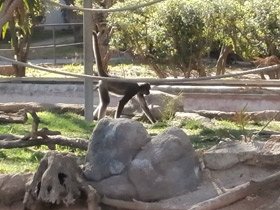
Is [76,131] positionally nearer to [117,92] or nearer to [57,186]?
[117,92]

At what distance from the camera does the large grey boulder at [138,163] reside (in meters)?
6.32

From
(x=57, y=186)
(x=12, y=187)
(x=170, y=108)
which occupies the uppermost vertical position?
(x=57, y=186)

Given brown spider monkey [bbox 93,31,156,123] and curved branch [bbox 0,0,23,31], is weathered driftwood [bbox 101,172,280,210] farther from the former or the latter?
brown spider monkey [bbox 93,31,156,123]

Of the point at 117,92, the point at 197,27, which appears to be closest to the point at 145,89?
the point at 117,92

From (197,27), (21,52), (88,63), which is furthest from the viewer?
(21,52)

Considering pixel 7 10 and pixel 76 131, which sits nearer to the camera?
pixel 7 10

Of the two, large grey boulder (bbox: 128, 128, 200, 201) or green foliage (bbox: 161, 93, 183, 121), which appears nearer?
large grey boulder (bbox: 128, 128, 200, 201)

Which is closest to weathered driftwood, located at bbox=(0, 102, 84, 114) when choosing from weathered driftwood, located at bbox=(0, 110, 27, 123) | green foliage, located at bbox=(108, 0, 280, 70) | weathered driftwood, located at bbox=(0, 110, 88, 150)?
weathered driftwood, located at bbox=(0, 110, 27, 123)

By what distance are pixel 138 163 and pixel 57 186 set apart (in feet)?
2.45

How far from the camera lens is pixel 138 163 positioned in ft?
21.0

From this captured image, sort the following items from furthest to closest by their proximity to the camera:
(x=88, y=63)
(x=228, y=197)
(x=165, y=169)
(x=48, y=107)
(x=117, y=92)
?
(x=117, y=92), (x=48, y=107), (x=88, y=63), (x=165, y=169), (x=228, y=197)

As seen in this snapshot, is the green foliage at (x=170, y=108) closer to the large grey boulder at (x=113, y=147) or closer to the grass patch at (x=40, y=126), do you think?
the grass patch at (x=40, y=126)

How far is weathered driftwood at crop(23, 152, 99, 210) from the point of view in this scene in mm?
6078

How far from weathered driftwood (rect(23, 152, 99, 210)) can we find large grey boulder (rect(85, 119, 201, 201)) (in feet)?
0.72
